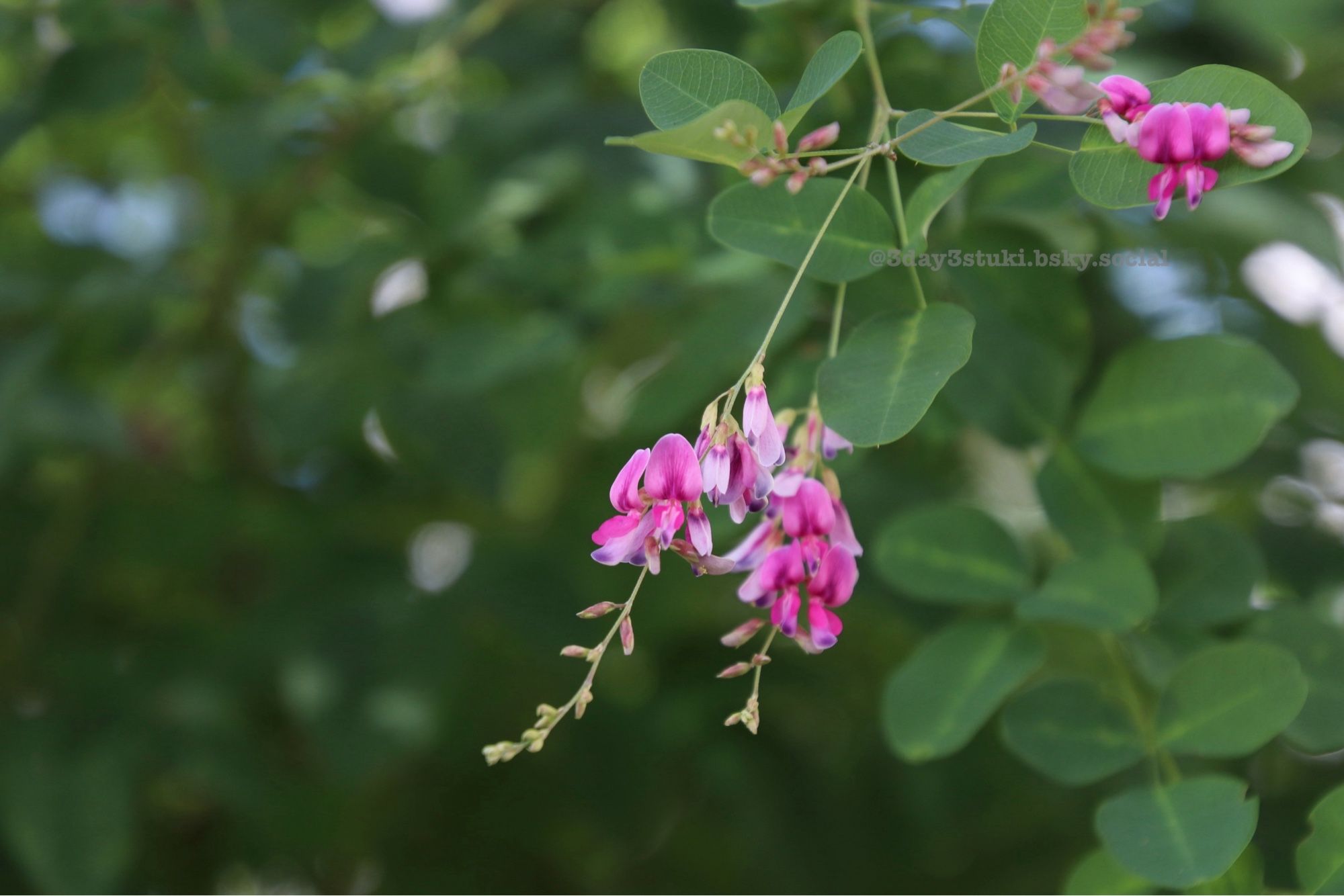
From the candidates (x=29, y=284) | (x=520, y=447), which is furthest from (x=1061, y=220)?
(x=29, y=284)

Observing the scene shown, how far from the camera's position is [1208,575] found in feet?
2.52

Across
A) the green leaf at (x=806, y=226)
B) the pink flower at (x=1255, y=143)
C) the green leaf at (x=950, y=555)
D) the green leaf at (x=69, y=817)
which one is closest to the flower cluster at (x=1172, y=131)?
the pink flower at (x=1255, y=143)

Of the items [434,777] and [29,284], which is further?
[434,777]

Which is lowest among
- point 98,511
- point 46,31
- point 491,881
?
point 491,881

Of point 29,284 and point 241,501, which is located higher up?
point 29,284

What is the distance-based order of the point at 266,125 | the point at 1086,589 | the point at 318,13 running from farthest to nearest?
1. the point at 318,13
2. the point at 266,125
3. the point at 1086,589

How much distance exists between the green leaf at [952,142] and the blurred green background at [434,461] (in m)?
0.30

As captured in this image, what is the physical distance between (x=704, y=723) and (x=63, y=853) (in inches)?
26.4

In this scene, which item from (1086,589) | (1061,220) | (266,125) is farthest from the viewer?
(266,125)

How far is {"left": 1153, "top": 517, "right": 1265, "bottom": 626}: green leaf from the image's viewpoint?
0.75m

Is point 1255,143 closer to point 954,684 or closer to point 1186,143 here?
point 1186,143

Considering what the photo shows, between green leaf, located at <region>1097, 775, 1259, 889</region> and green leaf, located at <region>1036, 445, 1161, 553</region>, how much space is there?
0.57ft

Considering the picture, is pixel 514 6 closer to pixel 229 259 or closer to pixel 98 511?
pixel 229 259

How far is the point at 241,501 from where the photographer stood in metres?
1.35
